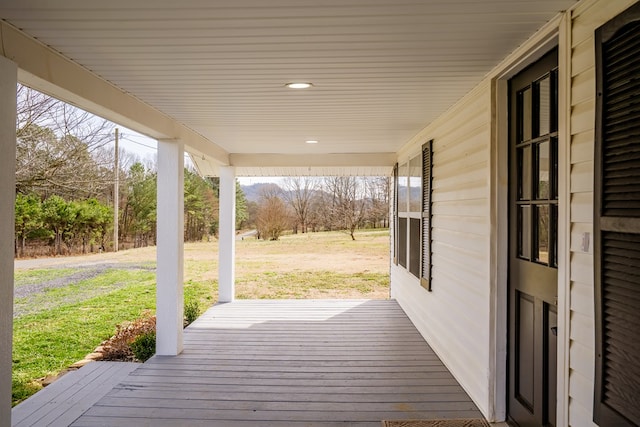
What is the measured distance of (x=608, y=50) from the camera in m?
1.59

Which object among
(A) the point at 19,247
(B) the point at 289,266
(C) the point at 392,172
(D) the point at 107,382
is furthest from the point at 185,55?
(B) the point at 289,266

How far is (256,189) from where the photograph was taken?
17.9m

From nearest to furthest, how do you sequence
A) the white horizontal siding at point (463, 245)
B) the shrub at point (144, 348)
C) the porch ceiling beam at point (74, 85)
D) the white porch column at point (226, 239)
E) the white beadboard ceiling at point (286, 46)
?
the white beadboard ceiling at point (286, 46), the porch ceiling beam at point (74, 85), the white horizontal siding at point (463, 245), the shrub at point (144, 348), the white porch column at point (226, 239)

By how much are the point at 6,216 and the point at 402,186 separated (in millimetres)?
5345

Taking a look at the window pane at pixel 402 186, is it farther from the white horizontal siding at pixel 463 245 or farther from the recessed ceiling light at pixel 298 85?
the recessed ceiling light at pixel 298 85

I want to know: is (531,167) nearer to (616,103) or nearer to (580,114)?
(580,114)

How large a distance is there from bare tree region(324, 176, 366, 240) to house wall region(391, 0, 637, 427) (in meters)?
10.0

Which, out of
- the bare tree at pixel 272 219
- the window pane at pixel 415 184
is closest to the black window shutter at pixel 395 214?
the window pane at pixel 415 184

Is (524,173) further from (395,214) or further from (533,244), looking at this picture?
(395,214)

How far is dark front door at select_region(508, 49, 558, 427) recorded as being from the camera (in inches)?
92.4

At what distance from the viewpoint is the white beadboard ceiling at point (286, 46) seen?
78.2 inches

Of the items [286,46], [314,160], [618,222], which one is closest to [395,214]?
[314,160]

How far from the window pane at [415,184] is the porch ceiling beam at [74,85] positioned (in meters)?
2.92

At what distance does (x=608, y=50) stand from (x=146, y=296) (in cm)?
950
